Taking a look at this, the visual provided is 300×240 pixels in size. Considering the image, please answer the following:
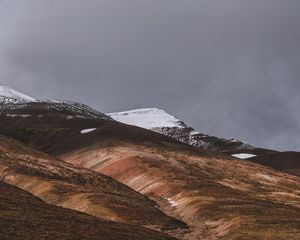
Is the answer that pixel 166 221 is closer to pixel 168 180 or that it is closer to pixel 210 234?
pixel 210 234

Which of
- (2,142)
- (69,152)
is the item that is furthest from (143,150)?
(2,142)

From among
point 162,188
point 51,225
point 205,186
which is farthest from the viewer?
point 205,186

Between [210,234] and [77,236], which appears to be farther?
[210,234]

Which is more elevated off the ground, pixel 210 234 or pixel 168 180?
pixel 168 180

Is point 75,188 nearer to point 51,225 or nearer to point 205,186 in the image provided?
point 205,186

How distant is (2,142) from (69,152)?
39.6 m

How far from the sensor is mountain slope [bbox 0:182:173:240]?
54.5 metres

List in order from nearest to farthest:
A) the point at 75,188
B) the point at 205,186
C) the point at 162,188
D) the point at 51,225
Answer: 1. the point at 51,225
2. the point at 75,188
3. the point at 162,188
4. the point at 205,186

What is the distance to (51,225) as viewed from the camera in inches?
2405

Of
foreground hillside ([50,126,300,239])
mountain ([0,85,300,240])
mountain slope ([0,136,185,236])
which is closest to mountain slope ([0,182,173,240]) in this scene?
mountain ([0,85,300,240])

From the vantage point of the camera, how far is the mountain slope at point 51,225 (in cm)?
5447

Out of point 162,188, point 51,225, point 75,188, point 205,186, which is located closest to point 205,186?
point 205,186

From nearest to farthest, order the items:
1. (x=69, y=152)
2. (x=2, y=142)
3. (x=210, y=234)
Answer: (x=210, y=234)
(x=2, y=142)
(x=69, y=152)

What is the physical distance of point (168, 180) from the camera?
134625 millimetres
